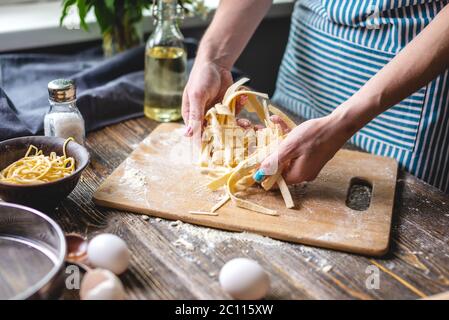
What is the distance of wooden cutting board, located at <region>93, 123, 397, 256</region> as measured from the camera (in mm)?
1298

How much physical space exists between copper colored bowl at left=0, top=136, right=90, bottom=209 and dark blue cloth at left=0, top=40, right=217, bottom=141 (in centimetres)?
21

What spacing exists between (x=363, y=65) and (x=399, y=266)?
749mm

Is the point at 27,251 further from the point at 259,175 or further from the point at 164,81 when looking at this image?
the point at 164,81

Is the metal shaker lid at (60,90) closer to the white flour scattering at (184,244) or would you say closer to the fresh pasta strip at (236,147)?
the fresh pasta strip at (236,147)

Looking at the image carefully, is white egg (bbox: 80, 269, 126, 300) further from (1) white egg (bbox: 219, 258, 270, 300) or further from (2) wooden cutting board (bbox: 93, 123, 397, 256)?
(2) wooden cutting board (bbox: 93, 123, 397, 256)

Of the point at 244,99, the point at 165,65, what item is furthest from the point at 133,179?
the point at 165,65

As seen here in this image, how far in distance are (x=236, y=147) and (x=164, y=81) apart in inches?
17.5

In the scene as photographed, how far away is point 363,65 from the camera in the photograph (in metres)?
1.77

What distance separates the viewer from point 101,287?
1030mm

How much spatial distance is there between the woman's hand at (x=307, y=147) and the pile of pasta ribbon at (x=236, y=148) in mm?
33

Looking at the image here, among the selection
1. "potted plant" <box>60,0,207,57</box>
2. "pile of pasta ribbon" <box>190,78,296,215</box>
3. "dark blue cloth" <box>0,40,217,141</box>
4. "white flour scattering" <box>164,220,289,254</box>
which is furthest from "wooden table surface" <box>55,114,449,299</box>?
"potted plant" <box>60,0,207,57</box>

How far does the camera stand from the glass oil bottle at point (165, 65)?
5.95ft

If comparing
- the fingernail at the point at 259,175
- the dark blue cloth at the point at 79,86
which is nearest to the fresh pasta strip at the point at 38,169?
the dark blue cloth at the point at 79,86

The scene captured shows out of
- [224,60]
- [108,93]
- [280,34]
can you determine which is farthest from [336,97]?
[280,34]
